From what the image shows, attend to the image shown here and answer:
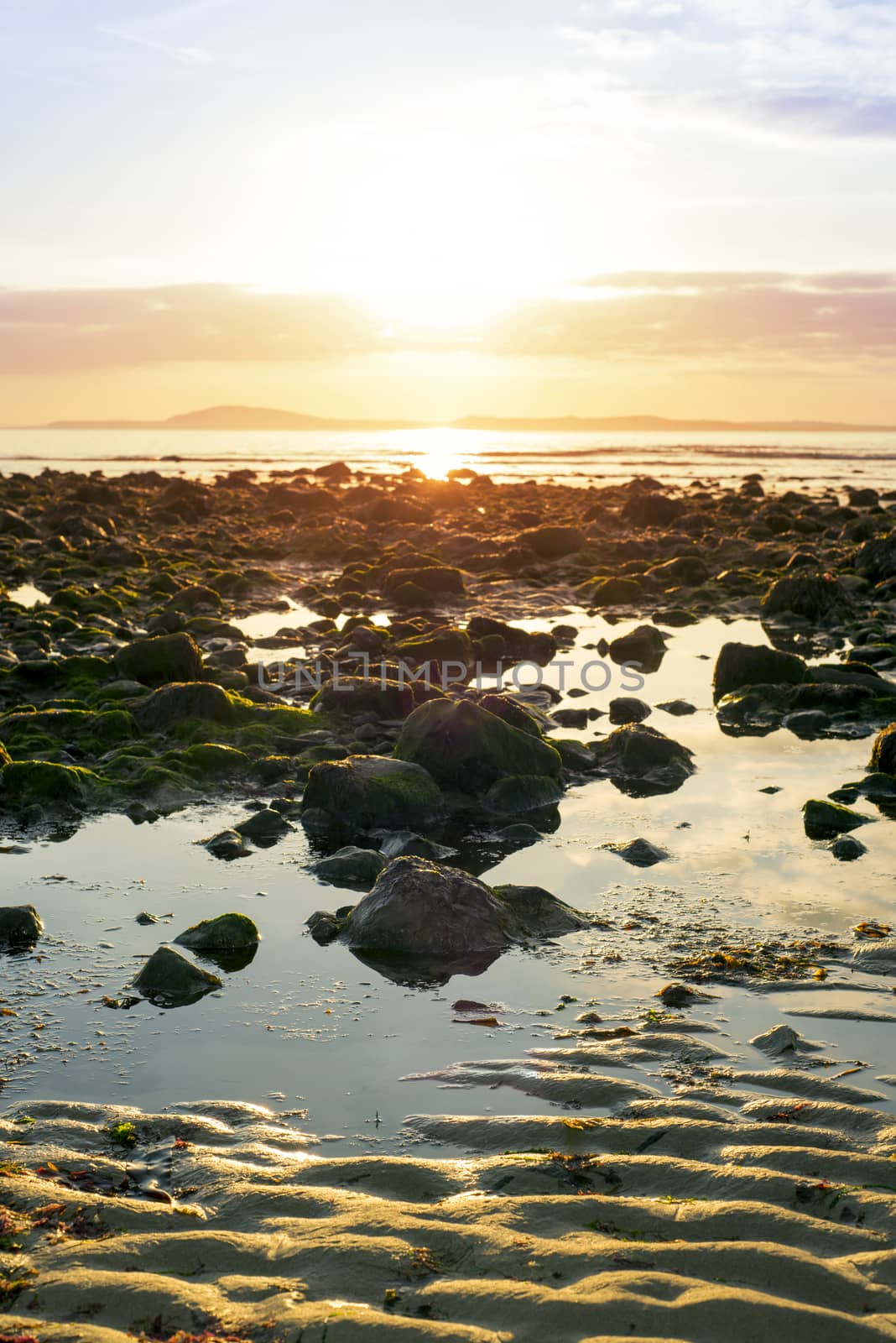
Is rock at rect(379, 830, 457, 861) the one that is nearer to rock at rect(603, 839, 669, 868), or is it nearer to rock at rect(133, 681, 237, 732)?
rock at rect(603, 839, 669, 868)

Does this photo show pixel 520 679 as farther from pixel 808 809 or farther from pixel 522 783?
pixel 808 809

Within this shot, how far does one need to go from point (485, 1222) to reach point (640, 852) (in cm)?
569

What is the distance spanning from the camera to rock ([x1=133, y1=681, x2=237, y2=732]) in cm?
1453

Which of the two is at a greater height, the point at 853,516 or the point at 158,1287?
the point at 853,516

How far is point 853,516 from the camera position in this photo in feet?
144

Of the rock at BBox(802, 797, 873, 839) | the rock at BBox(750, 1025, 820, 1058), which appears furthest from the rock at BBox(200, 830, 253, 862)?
the rock at BBox(802, 797, 873, 839)

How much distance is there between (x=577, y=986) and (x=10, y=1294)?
4.14 meters

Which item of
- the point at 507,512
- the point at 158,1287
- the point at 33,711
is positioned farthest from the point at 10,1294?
the point at 507,512

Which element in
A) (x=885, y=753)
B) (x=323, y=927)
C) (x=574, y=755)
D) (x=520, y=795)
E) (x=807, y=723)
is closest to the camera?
(x=323, y=927)

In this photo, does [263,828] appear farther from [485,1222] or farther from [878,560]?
[878,560]

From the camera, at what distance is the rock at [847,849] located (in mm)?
10141

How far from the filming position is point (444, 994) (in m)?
7.52

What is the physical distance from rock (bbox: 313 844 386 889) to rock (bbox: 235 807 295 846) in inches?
39.1

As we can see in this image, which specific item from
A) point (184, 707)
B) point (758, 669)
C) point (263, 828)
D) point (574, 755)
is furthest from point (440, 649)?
point (263, 828)
